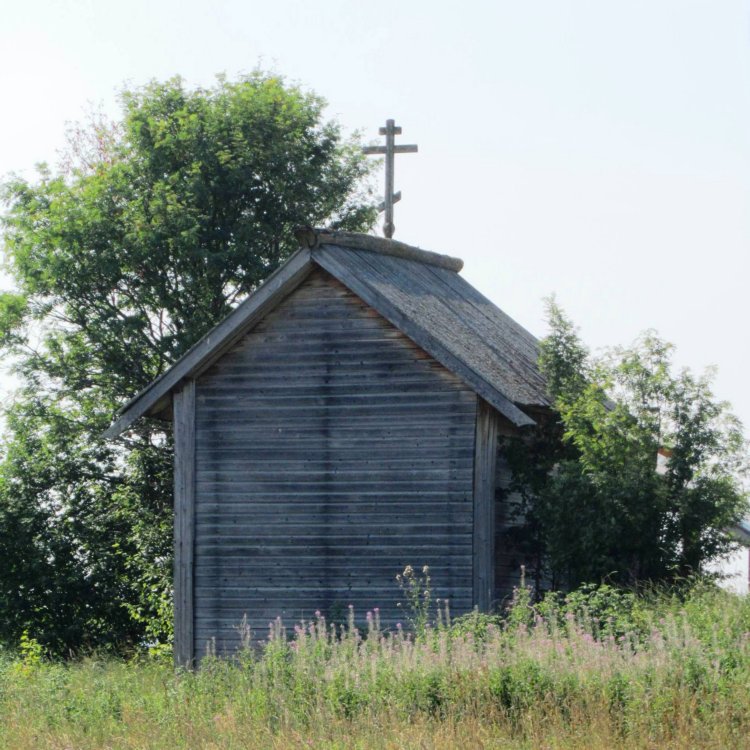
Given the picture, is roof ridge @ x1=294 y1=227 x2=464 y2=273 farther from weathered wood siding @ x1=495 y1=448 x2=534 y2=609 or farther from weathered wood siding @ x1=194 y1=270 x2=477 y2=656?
weathered wood siding @ x1=495 y1=448 x2=534 y2=609

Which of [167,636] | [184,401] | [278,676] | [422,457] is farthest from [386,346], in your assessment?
[167,636]

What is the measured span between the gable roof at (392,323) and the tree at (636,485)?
3.29ft

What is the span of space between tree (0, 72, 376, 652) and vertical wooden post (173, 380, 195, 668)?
26.3 ft

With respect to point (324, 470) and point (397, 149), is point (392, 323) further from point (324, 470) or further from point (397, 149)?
point (397, 149)

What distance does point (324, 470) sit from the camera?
66.7 ft

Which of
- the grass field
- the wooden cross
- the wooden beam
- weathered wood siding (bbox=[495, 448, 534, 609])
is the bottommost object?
the grass field

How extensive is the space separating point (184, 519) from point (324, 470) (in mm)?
2162

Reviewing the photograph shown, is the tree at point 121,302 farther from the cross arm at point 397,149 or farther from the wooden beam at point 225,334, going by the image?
the wooden beam at point 225,334

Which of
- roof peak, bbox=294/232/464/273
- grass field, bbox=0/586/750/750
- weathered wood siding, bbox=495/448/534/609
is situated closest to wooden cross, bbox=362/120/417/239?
roof peak, bbox=294/232/464/273

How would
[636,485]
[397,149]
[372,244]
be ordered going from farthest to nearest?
[397,149] < [372,244] < [636,485]

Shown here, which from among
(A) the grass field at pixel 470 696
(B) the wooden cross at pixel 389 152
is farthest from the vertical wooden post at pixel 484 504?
(B) the wooden cross at pixel 389 152

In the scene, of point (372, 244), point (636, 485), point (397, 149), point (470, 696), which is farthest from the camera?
point (397, 149)

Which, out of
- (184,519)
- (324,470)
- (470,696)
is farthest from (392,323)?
(470,696)

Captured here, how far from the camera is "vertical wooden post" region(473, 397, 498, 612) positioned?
63.8 ft
